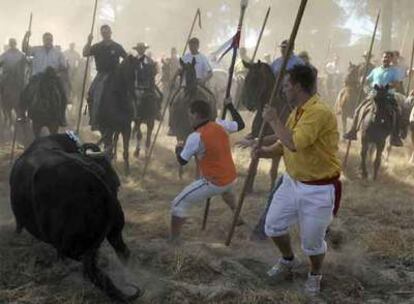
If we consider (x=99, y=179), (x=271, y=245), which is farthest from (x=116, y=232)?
(x=271, y=245)

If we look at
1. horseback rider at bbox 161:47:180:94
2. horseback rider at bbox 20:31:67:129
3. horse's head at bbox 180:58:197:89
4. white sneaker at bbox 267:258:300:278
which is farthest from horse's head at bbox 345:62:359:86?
white sneaker at bbox 267:258:300:278

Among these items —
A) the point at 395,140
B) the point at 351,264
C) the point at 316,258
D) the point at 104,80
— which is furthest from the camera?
the point at 395,140

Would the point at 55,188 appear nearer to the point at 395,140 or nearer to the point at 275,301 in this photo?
the point at 275,301

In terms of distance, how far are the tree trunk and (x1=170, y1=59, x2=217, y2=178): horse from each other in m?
19.1

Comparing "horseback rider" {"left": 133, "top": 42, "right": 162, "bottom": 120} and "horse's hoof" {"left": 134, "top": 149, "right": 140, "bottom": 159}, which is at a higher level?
"horseback rider" {"left": 133, "top": 42, "right": 162, "bottom": 120}

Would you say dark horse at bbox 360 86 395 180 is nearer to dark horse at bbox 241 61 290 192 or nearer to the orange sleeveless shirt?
dark horse at bbox 241 61 290 192

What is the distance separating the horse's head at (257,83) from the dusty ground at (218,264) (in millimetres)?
1839

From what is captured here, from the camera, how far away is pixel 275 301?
5.77 metres

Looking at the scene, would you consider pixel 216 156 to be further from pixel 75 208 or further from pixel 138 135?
pixel 138 135

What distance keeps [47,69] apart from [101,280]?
7.62 metres

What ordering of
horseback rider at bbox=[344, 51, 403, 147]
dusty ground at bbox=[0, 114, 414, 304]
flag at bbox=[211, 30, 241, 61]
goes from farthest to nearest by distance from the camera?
horseback rider at bbox=[344, 51, 403, 147] → flag at bbox=[211, 30, 241, 61] → dusty ground at bbox=[0, 114, 414, 304]

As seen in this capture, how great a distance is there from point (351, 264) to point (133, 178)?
20.4 feet

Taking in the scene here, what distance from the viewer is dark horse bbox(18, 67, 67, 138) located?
12.5 meters

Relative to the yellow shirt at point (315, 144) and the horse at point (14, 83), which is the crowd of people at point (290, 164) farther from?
the horse at point (14, 83)
